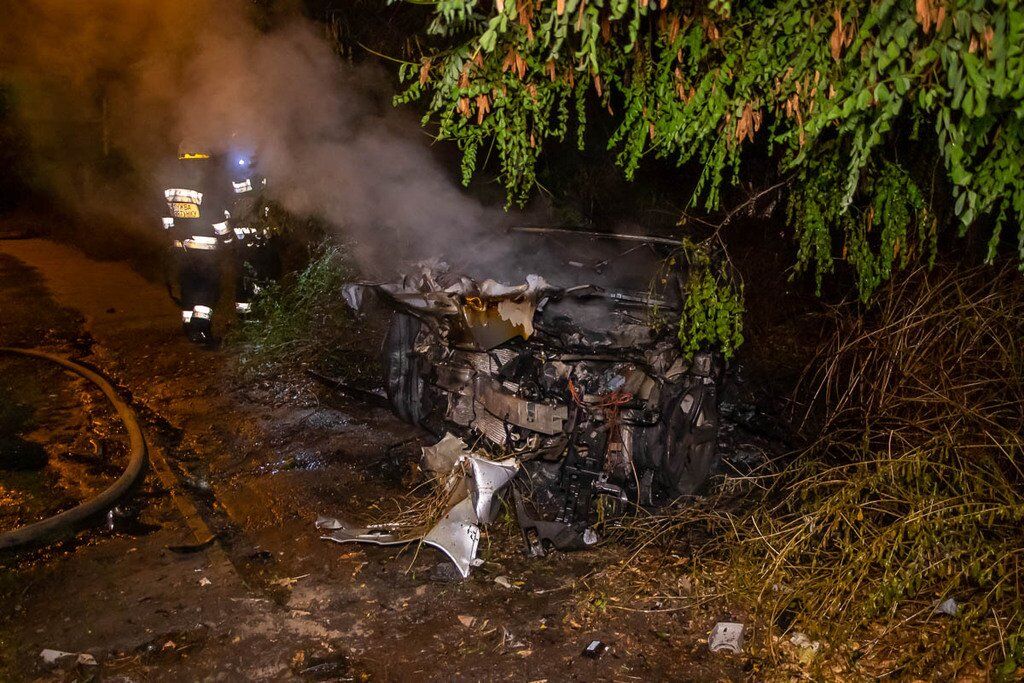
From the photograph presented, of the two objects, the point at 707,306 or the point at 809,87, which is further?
the point at 707,306

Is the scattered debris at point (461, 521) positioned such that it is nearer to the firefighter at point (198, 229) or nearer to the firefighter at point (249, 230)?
the firefighter at point (198, 229)

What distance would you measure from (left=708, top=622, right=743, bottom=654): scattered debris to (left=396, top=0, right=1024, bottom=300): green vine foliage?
7.01 ft

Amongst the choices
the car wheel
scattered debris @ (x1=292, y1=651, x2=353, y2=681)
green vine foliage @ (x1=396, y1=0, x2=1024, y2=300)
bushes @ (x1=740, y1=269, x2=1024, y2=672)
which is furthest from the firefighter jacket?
bushes @ (x1=740, y1=269, x2=1024, y2=672)

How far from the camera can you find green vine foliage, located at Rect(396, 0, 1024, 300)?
2.30 metres

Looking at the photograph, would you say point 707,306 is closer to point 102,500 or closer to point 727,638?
point 727,638

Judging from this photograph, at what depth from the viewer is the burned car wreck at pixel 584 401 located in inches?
164

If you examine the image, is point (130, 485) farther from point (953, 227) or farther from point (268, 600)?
point (953, 227)

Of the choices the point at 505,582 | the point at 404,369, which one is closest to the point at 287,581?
the point at 505,582

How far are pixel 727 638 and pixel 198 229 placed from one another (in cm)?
688

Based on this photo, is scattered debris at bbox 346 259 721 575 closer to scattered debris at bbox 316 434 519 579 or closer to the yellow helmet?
scattered debris at bbox 316 434 519 579

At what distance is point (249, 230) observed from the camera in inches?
304

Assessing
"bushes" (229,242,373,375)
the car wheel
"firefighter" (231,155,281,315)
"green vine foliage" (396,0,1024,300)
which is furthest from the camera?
"firefighter" (231,155,281,315)

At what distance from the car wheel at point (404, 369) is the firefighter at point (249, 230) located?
3.15 metres

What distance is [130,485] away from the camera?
4.49m
